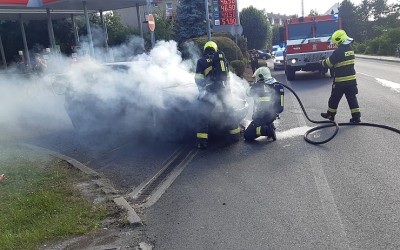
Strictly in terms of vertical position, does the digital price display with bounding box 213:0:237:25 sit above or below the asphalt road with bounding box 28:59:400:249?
above

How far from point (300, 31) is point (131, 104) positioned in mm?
11187

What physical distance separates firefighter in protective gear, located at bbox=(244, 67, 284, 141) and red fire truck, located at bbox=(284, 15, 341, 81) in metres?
9.38

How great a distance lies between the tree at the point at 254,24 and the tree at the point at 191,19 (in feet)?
43.8

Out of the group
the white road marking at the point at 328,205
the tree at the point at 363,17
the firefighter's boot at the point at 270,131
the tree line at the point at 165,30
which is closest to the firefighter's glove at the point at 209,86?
the firefighter's boot at the point at 270,131

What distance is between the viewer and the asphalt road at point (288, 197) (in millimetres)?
3770

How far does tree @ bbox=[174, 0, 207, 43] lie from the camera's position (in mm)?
27891

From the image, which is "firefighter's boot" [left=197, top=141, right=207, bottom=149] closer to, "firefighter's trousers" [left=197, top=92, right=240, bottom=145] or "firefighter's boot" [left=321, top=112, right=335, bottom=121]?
"firefighter's trousers" [left=197, top=92, right=240, bottom=145]

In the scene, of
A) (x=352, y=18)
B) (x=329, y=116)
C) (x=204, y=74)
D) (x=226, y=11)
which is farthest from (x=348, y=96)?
(x=352, y=18)

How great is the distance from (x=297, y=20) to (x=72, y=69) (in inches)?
435

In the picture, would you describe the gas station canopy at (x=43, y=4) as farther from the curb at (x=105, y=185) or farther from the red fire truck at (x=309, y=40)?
the curb at (x=105, y=185)

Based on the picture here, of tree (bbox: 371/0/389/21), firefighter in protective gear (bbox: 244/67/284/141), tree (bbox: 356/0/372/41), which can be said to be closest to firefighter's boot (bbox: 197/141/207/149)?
firefighter in protective gear (bbox: 244/67/284/141)

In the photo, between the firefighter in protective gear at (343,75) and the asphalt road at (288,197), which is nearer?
the asphalt road at (288,197)

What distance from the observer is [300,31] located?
1678 cm

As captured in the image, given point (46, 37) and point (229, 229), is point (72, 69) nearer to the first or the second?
point (229, 229)
